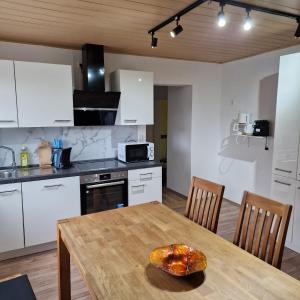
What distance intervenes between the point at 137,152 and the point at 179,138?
150cm

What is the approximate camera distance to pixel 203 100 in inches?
177

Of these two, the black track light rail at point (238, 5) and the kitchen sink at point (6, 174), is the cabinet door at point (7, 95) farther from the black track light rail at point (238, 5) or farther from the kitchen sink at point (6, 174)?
the black track light rail at point (238, 5)

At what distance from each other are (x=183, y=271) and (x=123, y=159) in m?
2.39

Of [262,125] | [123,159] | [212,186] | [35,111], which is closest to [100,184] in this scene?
→ [123,159]

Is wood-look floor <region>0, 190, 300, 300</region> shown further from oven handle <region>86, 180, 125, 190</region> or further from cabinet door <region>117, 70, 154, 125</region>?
cabinet door <region>117, 70, 154, 125</region>

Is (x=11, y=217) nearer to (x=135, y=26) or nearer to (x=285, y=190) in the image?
(x=135, y=26)

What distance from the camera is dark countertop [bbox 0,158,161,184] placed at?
107 inches

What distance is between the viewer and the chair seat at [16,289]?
1.38 metres

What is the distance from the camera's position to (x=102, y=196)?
3135 mm

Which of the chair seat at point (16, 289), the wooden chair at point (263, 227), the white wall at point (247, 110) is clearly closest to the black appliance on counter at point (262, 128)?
the white wall at point (247, 110)

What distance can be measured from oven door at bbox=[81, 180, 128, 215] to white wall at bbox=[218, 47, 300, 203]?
200cm

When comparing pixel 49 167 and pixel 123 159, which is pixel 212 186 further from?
pixel 49 167

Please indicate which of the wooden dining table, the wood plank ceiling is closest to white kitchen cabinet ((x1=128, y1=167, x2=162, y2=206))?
the wooden dining table

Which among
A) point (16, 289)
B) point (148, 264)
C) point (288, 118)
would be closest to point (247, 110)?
point (288, 118)
